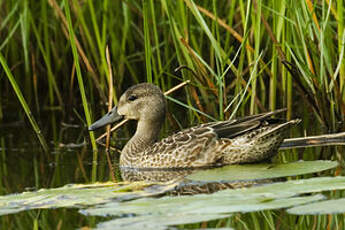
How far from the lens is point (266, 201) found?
4578mm

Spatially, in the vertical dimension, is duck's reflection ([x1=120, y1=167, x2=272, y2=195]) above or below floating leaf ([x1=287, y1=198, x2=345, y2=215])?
above

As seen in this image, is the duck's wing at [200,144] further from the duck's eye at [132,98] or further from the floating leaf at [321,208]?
the floating leaf at [321,208]

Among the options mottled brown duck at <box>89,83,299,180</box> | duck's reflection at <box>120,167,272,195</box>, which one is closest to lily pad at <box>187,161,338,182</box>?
duck's reflection at <box>120,167,272,195</box>

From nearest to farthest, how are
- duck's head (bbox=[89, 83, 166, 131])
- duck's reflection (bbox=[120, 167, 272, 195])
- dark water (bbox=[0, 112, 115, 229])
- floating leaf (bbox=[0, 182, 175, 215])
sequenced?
1. dark water (bbox=[0, 112, 115, 229])
2. floating leaf (bbox=[0, 182, 175, 215])
3. duck's reflection (bbox=[120, 167, 272, 195])
4. duck's head (bbox=[89, 83, 166, 131])

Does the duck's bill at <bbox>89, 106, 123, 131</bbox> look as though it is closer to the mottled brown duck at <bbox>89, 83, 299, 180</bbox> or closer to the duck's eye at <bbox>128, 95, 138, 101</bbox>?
the duck's eye at <bbox>128, 95, 138, 101</bbox>

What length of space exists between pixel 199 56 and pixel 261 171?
140cm

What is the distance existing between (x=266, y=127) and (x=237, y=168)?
400 mm

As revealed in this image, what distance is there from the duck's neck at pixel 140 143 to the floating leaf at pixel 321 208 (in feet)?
7.84

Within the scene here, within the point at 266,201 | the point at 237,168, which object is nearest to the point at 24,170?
the point at 237,168

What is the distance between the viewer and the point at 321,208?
4.29m

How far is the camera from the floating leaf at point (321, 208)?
4230 mm

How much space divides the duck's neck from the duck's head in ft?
0.15

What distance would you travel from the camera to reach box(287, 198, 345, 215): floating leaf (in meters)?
4.23

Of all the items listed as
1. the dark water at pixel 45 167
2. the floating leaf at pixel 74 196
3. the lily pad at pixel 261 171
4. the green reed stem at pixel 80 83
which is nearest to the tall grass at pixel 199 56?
the green reed stem at pixel 80 83
